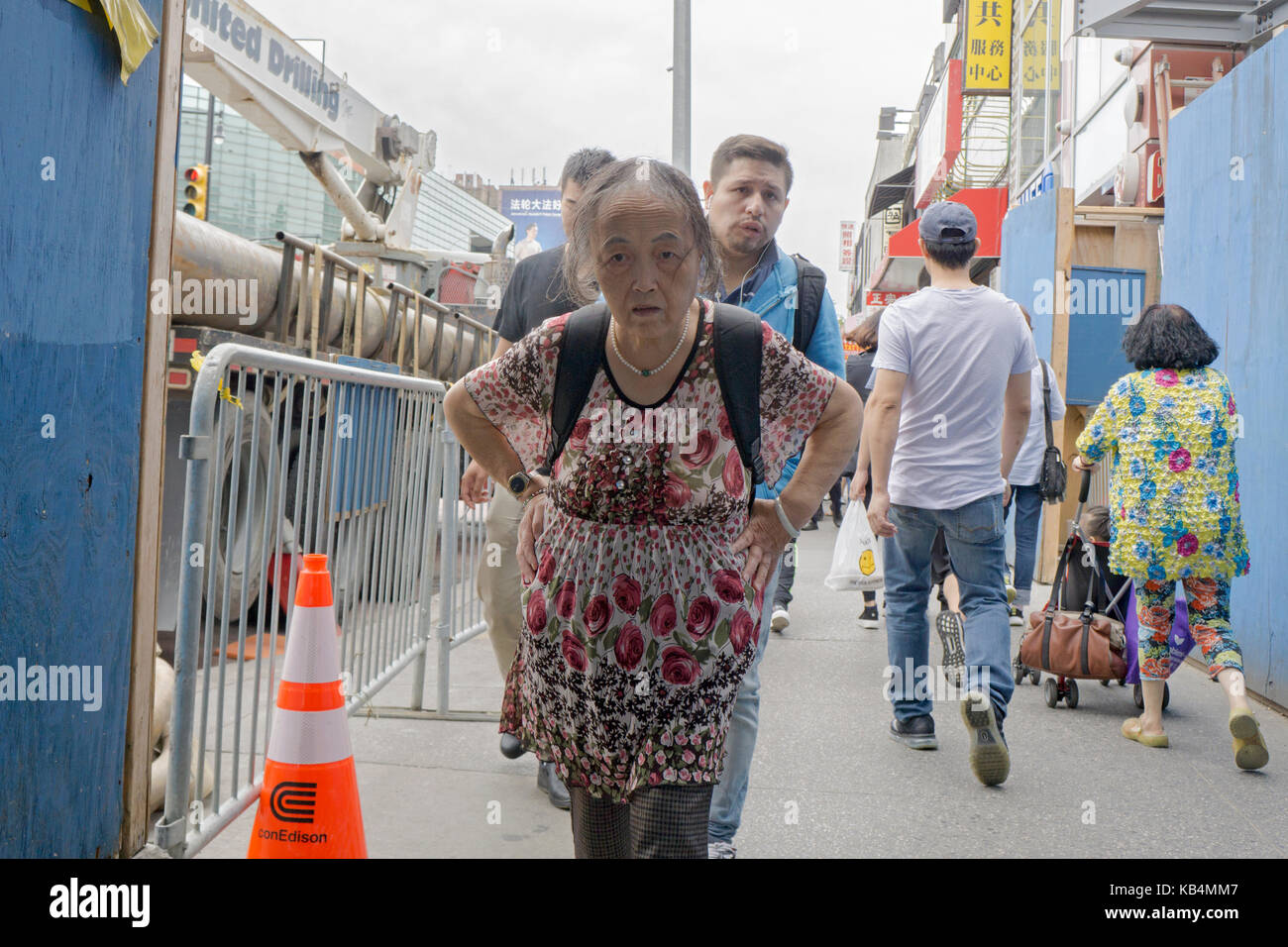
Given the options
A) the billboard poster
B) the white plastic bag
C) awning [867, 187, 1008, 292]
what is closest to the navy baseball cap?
the white plastic bag

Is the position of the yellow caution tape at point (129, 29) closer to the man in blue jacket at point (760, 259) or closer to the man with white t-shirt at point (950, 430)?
the man in blue jacket at point (760, 259)

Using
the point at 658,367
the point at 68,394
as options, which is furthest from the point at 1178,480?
the point at 68,394

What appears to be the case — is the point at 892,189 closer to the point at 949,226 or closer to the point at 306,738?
the point at 949,226

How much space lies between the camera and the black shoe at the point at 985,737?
4055mm

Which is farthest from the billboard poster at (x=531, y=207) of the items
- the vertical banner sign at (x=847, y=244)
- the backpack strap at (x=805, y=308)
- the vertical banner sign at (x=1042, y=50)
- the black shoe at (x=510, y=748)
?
the backpack strap at (x=805, y=308)

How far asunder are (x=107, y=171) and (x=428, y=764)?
7.90ft

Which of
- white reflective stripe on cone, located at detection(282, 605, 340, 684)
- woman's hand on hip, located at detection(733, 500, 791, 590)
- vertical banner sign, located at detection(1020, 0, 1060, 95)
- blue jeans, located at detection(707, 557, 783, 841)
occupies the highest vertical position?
vertical banner sign, located at detection(1020, 0, 1060, 95)

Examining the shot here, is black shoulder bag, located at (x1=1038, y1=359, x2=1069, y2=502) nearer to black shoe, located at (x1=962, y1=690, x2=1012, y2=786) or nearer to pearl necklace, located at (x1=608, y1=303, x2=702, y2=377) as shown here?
black shoe, located at (x1=962, y1=690, x2=1012, y2=786)

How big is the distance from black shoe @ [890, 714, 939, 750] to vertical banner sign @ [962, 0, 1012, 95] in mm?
16250

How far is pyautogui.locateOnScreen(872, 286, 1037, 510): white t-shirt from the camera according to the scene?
173 inches

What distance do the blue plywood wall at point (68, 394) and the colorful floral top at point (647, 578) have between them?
47.6 inches

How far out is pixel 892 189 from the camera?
140 feet

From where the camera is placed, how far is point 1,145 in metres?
2.46
